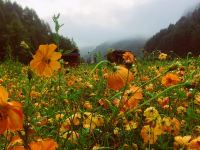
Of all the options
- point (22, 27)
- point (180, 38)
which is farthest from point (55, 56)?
point (22, 27)

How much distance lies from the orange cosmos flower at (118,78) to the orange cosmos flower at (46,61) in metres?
0.26

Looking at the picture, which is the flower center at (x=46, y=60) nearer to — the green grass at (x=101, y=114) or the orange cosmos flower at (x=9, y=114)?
the green grass at (x=101, y=114)

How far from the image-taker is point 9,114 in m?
1.05

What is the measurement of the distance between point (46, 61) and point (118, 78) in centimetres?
32

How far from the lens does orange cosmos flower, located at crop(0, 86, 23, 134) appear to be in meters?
1.03

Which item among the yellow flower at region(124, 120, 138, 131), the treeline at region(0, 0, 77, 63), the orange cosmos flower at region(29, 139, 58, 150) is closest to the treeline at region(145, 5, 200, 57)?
the treeline at region(0, 0, 77, 63)

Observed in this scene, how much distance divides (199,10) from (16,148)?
20822 mm

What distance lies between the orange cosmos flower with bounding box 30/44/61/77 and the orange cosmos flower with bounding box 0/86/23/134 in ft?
1.82

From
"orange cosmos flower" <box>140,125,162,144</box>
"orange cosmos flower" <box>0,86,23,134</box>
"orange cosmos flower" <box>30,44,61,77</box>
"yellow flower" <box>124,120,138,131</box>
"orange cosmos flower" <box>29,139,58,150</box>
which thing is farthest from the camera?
"yellow flower" <box>124,120,138,131</box>

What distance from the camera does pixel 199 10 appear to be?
2127 centimetres

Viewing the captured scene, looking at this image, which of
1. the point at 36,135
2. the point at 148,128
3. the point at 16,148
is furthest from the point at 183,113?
the point at 16,148

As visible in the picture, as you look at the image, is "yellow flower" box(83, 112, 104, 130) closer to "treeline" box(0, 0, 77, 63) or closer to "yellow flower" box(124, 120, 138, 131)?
"yellow flower" box(124, 120, 138, 131)

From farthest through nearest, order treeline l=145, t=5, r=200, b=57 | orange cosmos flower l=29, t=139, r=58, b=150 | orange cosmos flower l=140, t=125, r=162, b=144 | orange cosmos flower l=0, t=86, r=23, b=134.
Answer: treeline l=145, t=5, r=200, b=57 < orange cosmos flower l=140, t=125, r=162, b=144 < orange cosmos flower l=29, t=139, r=58, b=150 < orange cosmos flower l=0, t=86, r=23, b=134

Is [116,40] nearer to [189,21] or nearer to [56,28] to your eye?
[189,21]
